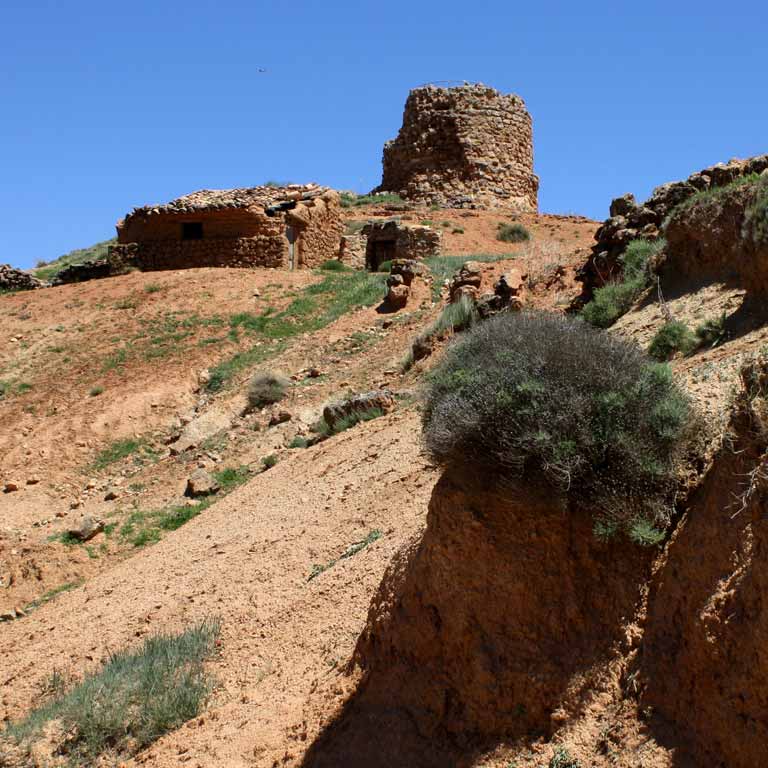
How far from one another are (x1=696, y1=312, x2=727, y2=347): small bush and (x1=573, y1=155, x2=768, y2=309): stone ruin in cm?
276

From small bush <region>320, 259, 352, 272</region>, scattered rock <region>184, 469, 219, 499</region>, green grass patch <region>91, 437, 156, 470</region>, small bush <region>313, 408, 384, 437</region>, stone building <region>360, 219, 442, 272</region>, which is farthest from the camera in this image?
stone building <region>360, 219, 442, 272</region>

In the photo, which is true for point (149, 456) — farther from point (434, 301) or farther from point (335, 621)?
point (335, 621)

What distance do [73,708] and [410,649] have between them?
98.2 inches

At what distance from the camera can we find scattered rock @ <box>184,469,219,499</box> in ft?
41.1

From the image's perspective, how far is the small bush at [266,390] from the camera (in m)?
14.5

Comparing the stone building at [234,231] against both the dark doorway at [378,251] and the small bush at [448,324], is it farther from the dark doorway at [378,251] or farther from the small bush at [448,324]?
the small bush at [448,324]

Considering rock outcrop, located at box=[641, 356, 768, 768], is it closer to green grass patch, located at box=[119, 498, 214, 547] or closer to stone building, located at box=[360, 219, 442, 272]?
green grass patch, located at box=[119, 498, 214, 547]

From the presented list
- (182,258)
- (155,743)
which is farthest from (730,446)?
(182,258)

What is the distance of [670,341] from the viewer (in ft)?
25.2

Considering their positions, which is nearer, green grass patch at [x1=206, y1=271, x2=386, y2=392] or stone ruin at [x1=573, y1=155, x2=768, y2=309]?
stone ruin at [x1=573, y1=155, x2=768, y2=309]

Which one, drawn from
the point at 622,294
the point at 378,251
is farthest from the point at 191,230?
the point at 622,294

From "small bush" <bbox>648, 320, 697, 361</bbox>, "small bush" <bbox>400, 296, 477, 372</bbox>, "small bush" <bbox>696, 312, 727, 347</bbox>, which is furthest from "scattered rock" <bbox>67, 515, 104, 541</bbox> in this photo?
"small bush" <bbox>696, 312, 727, 347</bbox>

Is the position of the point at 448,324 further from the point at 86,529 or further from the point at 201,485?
the point at 86,529

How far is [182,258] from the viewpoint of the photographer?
72.7 feet
